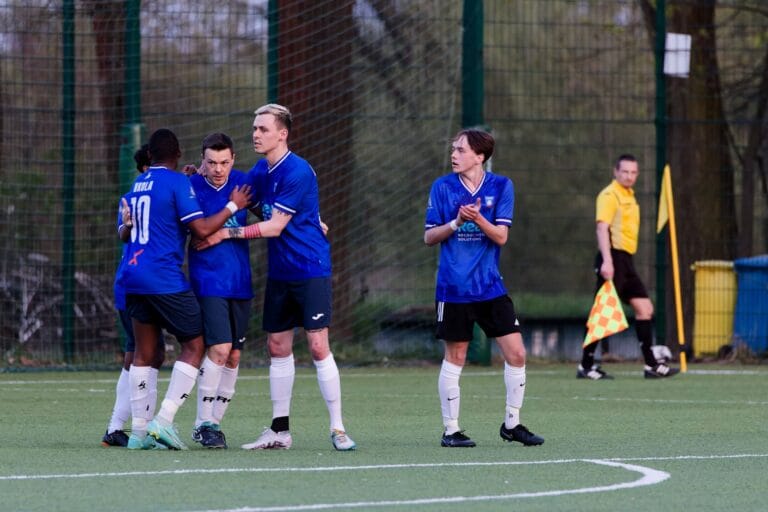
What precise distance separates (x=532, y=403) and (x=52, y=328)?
225 inches

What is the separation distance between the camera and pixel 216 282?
863cm

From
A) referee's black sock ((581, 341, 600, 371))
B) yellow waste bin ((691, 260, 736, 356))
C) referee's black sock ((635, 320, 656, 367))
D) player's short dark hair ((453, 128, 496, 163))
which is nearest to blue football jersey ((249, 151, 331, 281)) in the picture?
player's short dark hair ((453, 128, 496, 163))

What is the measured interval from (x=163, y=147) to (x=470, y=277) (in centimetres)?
187

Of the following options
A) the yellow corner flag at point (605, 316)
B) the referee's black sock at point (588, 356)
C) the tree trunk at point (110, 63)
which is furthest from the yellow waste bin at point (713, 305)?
the tree trunk at point (110, 63)

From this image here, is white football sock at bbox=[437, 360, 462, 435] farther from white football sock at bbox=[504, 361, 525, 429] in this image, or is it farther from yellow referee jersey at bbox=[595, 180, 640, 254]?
yellow referee jersey at bbox=[595, 180, 640, 254]

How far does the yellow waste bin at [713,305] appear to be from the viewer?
17.2 meters

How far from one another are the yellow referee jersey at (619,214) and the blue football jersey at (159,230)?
640cm

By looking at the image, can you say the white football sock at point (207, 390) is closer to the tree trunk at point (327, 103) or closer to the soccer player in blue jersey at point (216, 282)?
the soccer player in blue jersey at point (216, 282)

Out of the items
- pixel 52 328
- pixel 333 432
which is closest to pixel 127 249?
pixel 333 432

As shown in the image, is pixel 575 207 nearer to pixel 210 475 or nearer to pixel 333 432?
pixel 333 432

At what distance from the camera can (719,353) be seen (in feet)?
56.3

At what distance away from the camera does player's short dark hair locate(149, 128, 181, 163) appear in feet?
28.3

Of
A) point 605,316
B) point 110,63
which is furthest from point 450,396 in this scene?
point 110,63

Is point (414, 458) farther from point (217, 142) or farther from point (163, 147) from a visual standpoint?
point (163, 147)
